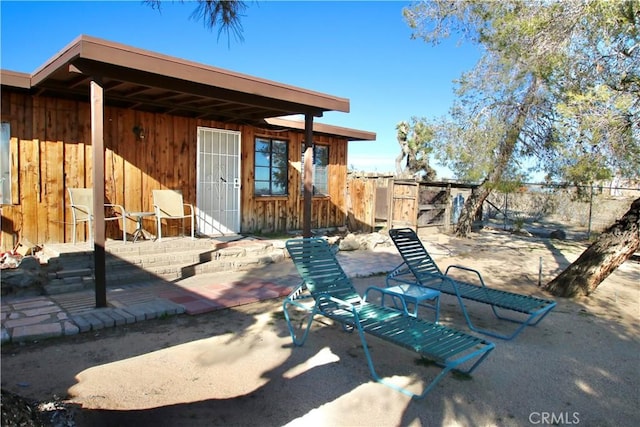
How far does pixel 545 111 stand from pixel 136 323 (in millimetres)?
10224

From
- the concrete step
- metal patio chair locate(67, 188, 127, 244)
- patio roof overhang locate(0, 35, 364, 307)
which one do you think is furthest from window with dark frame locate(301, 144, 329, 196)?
metal patio chair locate(67, 188, 127, 244)

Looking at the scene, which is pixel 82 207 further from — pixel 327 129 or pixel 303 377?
pixel 327 129

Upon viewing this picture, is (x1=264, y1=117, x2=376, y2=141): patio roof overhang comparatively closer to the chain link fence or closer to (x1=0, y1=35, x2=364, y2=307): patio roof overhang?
(x1=0, y1=35, x2=364, y2=307): patio roof overhang

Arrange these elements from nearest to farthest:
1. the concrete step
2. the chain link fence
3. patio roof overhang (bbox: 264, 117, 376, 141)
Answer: the concrete step, patio roof overhang (bbox: 264, 117, 376, 141), the chain link fence

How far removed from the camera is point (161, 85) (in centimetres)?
520

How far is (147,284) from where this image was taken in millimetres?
5727

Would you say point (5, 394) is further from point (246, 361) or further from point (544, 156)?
point (544, 156)

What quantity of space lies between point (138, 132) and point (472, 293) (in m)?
6.06

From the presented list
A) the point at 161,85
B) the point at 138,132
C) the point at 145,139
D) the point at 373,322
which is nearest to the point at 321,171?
the point at 145,139

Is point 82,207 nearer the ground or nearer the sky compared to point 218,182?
nearer the ground

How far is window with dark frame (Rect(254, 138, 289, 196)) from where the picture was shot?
31.5ft

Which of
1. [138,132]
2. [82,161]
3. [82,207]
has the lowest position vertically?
[82,207]

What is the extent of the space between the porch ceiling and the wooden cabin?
14 millimetres

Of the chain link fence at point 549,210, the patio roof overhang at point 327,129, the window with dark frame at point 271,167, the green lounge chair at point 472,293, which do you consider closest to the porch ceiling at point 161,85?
the patio roof overhang at point 327,129
